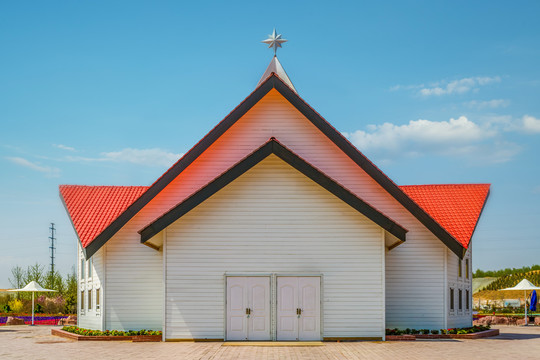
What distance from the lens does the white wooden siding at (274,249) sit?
23500 millimetres

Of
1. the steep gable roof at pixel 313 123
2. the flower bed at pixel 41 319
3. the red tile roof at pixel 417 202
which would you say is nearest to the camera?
the steep gable roof at pixel 313 123

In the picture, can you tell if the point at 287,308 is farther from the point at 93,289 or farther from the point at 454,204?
the point at 454,204

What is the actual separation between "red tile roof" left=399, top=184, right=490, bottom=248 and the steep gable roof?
2041mm

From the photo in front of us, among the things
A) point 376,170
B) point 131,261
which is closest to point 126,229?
point 131,261

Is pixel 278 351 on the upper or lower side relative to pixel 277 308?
lower

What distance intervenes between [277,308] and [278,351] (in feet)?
9.94

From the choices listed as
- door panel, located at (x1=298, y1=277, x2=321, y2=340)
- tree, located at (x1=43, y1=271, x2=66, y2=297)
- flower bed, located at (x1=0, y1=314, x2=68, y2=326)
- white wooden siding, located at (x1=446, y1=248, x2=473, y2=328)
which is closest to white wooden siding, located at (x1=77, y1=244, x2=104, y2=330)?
door panel, located at (x1=298, y1=277, x2=321, y2=340)

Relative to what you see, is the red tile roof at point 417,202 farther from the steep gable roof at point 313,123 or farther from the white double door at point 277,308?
the white double door at point 277,308

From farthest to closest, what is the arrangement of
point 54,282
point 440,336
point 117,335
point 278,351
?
point 54,282 < point 440,336 < point 117,335 < point 278,351

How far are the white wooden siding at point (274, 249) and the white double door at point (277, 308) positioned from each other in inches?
12.0

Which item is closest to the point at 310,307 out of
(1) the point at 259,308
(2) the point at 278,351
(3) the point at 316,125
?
(1) the point at 259,308

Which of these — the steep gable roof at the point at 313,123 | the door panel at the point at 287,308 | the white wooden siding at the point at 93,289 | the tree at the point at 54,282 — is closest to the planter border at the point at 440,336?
the steep gable roof at the point at 313,123

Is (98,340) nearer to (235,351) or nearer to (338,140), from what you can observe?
(235,351)

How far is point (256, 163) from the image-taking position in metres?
23.3
